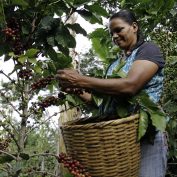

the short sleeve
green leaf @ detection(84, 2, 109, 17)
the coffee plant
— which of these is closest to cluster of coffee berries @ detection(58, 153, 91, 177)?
the coffee plant

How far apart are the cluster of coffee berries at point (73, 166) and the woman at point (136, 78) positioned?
27 centimetres

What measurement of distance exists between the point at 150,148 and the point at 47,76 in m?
0.57

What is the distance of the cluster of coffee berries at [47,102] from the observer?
1.80 m

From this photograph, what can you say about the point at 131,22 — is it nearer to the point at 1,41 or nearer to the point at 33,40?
the point at 33,40

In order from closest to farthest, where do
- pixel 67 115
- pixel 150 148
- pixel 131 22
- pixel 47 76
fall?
1. pixel 47 76
2. pixel 150 148
3. pixel 131 22
4. pixel 67 115

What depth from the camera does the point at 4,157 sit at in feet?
5.59

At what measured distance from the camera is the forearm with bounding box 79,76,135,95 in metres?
1.70

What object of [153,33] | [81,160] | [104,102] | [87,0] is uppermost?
[153,33]

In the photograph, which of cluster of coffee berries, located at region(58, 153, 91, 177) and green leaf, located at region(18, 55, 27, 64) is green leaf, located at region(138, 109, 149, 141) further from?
green leaf, located at region(18, 55, 27, 64)

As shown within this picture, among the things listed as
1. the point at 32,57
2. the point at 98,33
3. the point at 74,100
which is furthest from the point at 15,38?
the point at 98,33

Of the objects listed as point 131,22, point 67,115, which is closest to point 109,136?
point 131,22

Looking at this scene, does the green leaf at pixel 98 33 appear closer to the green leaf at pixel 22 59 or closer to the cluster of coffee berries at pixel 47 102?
the cluster of coffee berries at pixel 47 102

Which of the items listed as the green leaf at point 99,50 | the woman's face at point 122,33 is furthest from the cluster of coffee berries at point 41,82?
the green leaf at point 99,50

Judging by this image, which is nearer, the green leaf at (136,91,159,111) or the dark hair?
the green leaf at (136,91,159,111)
